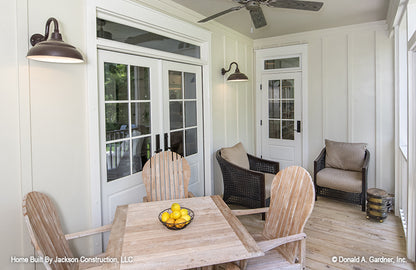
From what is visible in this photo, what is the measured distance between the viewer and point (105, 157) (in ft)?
8.43

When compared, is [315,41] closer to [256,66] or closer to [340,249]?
[256,66]

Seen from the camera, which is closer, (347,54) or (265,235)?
(265,235)

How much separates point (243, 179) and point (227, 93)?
5.13 ft

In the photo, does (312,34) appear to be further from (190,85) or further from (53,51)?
(53,51)

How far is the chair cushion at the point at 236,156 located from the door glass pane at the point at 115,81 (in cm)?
165

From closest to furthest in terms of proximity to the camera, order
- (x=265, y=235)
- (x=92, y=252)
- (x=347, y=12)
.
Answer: (x=265, y=235) → (x=92, y=252) → (x=347, y=12)

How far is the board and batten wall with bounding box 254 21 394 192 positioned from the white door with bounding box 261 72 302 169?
221mm

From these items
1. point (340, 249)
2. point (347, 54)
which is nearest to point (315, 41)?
point (347, 54)

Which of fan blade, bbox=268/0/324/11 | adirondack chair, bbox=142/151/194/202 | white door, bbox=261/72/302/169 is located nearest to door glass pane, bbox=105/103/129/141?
adirondack chair, bbox=142/151/194/202

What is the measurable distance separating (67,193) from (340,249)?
266 cm

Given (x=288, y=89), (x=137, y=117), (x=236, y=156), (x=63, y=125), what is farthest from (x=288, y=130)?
(x=63, y=125)

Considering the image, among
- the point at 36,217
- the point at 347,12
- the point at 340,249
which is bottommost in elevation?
the point at 340,249

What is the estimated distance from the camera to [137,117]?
294cm

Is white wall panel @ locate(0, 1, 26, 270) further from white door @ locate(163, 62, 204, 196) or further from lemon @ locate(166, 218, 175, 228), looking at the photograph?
white door @ locate(163, 62, 204, 196)
